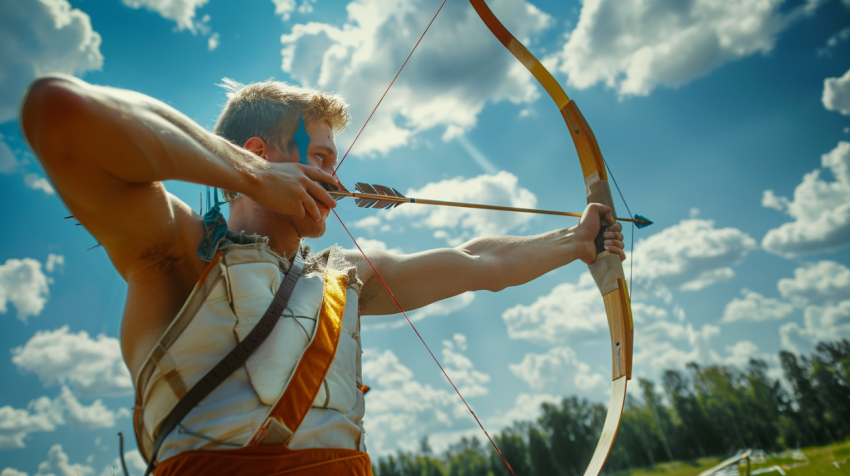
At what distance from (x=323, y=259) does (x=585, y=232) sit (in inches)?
54.6

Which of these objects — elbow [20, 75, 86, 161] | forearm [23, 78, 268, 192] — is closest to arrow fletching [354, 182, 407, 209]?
forearm [23, 78, 268, 192]

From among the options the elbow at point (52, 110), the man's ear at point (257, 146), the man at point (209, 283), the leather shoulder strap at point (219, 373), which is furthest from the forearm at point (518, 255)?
the elbow at point (52, 110)

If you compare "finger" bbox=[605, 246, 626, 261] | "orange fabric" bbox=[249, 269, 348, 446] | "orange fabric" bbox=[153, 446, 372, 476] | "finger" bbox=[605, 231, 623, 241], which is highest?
"finger" bbox=[605, 231, 623, 241]

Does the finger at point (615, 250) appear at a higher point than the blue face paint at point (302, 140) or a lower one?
lower

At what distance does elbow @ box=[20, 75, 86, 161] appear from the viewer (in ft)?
2.76

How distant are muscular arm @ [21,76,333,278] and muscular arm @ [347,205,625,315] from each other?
3.18 feet

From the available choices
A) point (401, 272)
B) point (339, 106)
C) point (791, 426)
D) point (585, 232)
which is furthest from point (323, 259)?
point (791, 426)

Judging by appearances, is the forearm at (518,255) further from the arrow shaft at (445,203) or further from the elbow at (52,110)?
the elbow at (52,110)

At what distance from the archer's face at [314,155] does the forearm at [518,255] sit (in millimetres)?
818

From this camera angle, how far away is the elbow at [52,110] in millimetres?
841

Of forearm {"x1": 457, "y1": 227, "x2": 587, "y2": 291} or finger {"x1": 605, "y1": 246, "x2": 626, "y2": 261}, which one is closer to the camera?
forearm {"x1": 457, "y1": 227, "x2": 587, "y2": 291}

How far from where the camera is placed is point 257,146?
182 centimetres

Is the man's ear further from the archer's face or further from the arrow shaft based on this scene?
the arrow shaft

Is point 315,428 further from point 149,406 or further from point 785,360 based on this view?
point 785,360
